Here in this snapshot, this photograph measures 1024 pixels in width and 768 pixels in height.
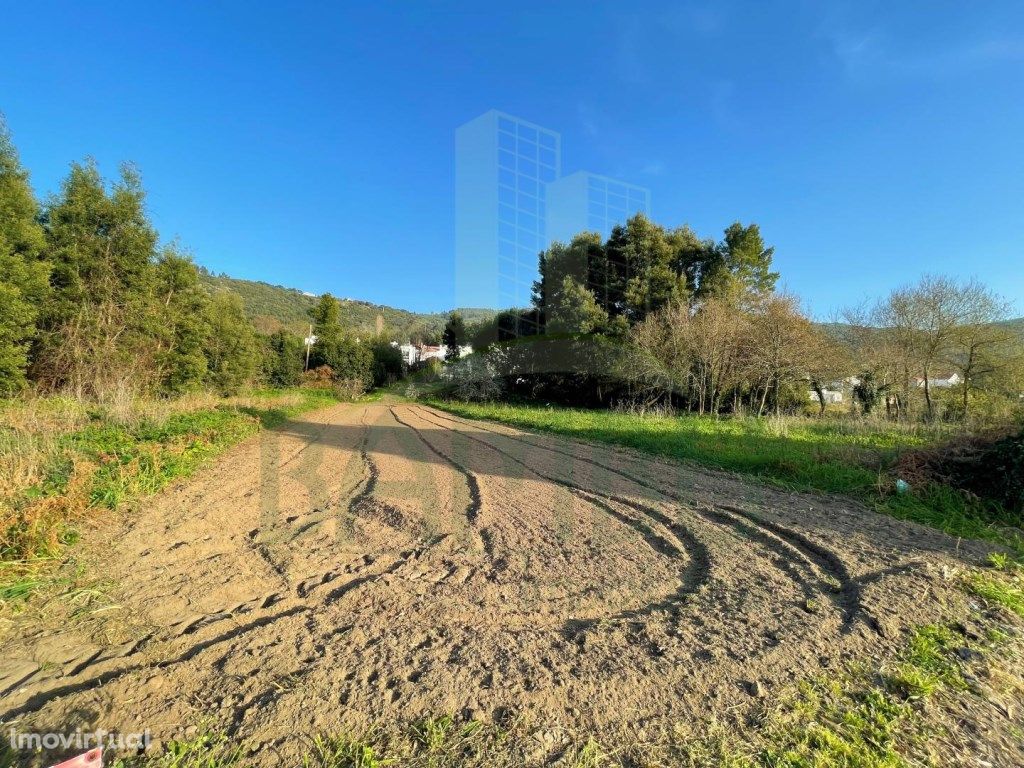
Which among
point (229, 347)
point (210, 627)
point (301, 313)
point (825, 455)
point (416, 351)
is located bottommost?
point (210, 627)

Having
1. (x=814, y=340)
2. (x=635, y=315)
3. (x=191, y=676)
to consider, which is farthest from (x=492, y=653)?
(x=635, y=315)

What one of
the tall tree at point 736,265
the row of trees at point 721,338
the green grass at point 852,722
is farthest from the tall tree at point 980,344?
the green grass at point 852,722

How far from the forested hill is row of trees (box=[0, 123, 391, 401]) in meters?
23.3

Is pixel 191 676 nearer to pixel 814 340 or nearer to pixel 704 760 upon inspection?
pixel 704 760

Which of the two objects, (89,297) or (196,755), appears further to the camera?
(89,297)

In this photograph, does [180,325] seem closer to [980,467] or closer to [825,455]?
[825,455]

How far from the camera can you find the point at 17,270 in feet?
30.2

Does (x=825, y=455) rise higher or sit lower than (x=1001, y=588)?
higher

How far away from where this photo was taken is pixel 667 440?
9406mm

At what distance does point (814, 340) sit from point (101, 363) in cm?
2367

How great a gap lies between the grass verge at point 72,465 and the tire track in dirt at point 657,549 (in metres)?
3.66

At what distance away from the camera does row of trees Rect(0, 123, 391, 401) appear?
9.67 meters

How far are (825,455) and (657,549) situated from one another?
5.19 m

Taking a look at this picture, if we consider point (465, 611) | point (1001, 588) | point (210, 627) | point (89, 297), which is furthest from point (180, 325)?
point (1001, 588)
